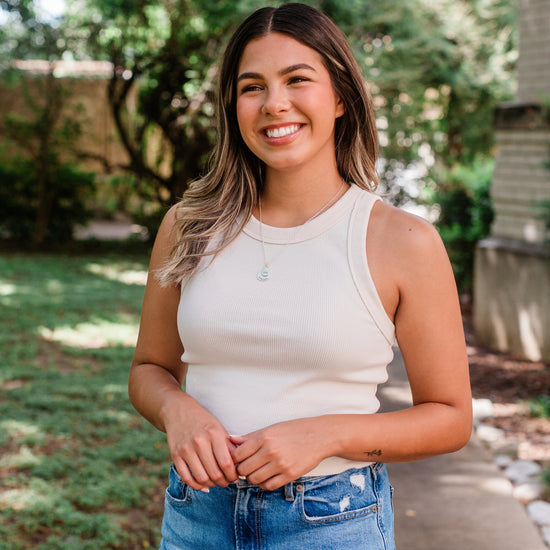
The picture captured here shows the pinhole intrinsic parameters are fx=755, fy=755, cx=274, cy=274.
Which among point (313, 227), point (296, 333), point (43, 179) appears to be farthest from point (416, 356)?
point (43, 179)

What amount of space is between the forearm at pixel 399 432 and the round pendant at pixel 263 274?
360 millimetres

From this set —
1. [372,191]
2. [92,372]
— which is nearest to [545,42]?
[92,372]

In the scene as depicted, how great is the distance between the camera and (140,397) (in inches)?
Answer: 76.0

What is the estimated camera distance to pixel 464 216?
1024 cm

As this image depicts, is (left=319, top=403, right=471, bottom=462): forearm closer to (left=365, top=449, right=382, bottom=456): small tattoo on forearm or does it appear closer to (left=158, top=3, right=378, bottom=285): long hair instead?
(left=365, top=449, right=382, bottom=456): small tattoo on forearm

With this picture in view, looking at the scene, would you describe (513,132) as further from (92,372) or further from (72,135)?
(72,135)

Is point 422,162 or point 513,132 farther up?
point 513,132

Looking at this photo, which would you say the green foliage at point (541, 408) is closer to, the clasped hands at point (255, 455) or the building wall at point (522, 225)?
the building wall at point (522, 225)

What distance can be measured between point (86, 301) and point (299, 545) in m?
7.83

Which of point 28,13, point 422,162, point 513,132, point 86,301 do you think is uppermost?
point 28,13

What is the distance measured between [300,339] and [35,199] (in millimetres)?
13037

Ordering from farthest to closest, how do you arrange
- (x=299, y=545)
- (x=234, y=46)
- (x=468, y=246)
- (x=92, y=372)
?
(x=468, y=246)
(x=92, y=372)
(x=234, y=46)
(x=299, y=545)

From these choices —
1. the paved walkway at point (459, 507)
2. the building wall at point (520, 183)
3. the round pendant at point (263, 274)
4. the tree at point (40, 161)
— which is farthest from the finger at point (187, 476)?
the tree at point (40, 161)

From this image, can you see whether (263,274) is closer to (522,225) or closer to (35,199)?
(522,225)
